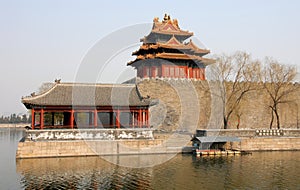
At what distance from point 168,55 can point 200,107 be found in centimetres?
727

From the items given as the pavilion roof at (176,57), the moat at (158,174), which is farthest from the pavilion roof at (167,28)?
the moat at (158,174)

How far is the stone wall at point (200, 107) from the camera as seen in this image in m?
32.4

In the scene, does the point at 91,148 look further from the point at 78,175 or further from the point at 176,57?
the point at 176,57

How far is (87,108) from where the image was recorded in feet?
73.0

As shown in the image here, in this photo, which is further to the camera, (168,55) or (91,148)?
(168,55)

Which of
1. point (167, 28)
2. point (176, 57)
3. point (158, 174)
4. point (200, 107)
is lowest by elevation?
point (158, 174)

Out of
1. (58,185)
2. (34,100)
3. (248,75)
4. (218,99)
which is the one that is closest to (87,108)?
(34,100)

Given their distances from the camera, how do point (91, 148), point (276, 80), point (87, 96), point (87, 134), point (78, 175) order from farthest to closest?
point (276, 80) < point (87, 96) < point (87, 134) < point (91, 148) < point (78, 175)

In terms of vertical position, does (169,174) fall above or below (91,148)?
below

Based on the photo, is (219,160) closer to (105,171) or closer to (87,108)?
(105,171)

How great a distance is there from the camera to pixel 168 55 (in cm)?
3591

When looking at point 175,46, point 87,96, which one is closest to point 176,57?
point 175,46

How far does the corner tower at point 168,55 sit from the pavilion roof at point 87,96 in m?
11.6

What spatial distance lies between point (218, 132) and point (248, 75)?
8.93 m
